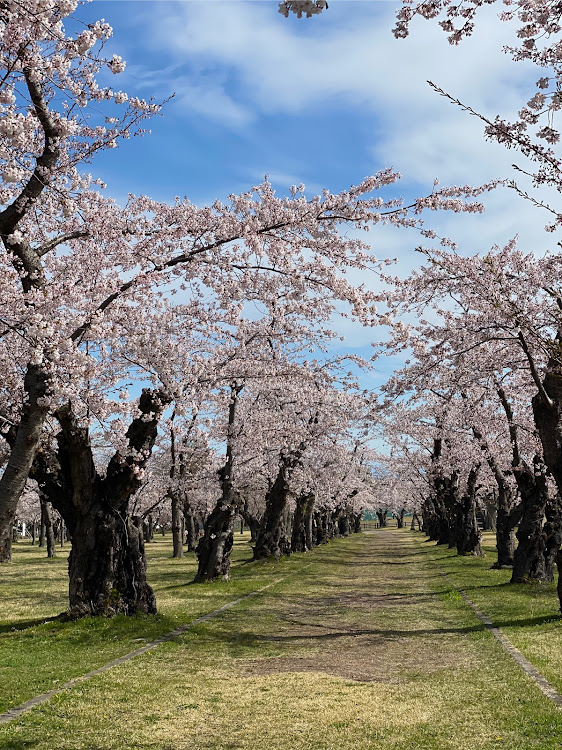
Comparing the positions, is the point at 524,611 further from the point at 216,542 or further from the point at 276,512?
the point at 276,512

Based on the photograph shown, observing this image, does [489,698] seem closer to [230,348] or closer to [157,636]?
[157,636]

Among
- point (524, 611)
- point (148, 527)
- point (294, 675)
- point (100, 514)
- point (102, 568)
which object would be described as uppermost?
point (100, 514)

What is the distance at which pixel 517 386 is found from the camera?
81.1ft

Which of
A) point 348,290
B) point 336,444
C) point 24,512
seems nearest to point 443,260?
point 348,290

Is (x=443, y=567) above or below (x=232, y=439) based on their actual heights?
below

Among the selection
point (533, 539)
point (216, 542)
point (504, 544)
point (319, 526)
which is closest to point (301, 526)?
point (319, 526)

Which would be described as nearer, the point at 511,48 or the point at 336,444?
the point at 511,48

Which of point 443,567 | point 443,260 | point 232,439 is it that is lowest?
point 443,567

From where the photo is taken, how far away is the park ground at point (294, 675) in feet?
24.5

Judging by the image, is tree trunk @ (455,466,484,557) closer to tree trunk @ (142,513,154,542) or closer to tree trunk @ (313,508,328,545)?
tree trunk @ (313,508,328,545)

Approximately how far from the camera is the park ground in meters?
7.48

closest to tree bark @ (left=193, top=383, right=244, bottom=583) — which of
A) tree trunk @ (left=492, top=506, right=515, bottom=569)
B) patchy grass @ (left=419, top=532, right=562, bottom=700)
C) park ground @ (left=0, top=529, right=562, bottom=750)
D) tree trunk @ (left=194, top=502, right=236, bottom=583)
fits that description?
tree trunk @ (left=194, top=502, right=236, bottom=583)

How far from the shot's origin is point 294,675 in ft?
34.2

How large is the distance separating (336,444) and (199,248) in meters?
31.0
